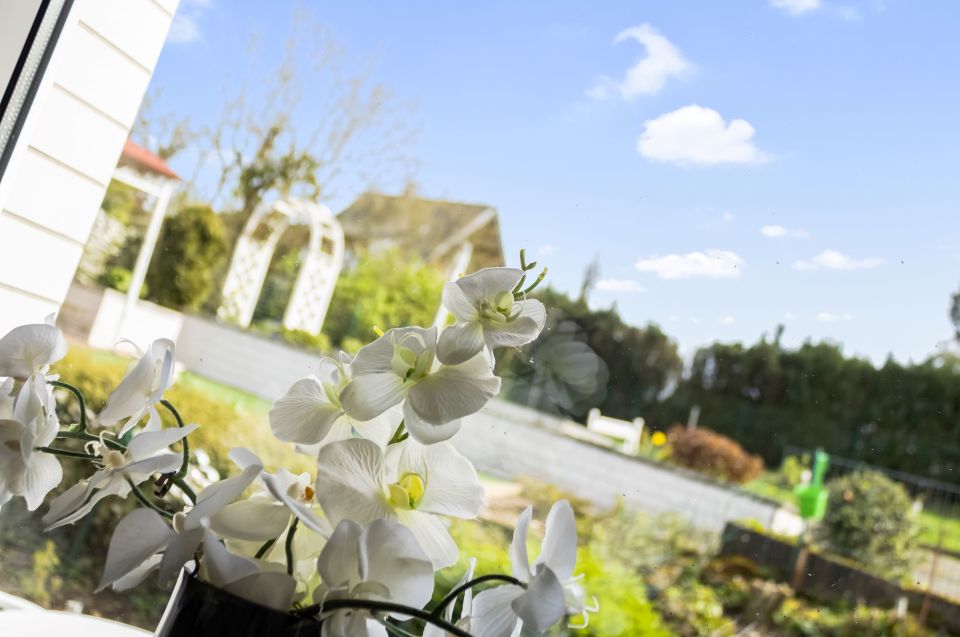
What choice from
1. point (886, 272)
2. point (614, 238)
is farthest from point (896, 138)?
point (614, 238)

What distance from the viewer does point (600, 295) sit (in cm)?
214

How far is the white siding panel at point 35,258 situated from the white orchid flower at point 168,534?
908mm

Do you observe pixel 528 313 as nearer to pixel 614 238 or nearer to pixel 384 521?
pixel 384 521

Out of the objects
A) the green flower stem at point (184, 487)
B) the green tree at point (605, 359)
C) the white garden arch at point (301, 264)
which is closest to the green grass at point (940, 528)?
the green tree at point (605, 359)

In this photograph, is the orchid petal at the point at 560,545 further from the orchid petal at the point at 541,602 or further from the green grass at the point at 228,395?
the green grass at the point at 228,395

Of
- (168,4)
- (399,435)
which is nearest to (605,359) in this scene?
(168,4)

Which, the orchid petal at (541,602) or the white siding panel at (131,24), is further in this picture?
the white siding panel at (131,24)

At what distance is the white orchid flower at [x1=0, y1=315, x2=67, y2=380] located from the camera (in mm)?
469

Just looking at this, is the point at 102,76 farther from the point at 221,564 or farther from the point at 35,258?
the point at 221,564

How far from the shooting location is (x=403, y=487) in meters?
0.42

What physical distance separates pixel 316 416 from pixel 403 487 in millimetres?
59

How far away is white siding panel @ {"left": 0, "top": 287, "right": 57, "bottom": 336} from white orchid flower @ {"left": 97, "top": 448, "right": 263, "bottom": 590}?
893 mm

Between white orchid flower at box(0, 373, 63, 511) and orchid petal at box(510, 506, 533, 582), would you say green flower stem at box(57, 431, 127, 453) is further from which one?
orchid petal at box(510, 506, 533, 582)

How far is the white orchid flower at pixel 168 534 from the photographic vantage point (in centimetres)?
38
